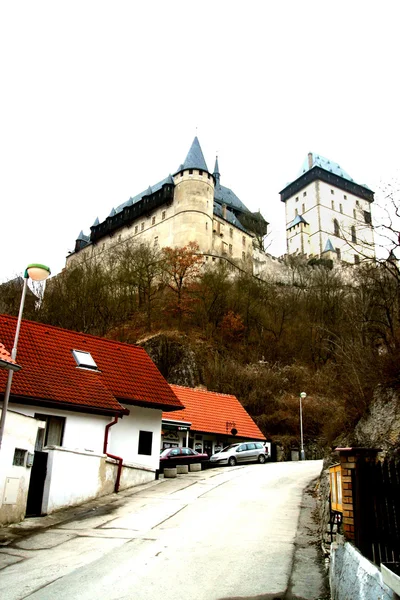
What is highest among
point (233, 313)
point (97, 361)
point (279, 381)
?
point (233, 313)

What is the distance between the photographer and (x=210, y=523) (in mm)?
12055

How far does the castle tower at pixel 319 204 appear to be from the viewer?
106 meters

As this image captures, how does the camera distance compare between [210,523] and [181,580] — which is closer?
[181,580]

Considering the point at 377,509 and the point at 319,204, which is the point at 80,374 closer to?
the point at 377,509

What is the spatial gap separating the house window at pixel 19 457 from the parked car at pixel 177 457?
41.3 feet

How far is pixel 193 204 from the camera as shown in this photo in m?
75.1

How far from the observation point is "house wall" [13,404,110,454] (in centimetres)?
1647

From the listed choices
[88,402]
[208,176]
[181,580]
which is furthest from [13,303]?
[208,176]

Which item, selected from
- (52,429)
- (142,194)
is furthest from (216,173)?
(52,429)

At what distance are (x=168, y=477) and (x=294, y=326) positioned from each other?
38.0 m

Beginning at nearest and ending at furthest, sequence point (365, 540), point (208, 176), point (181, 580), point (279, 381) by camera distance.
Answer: point (365, 540) < point (181, 580) < point (279, 381) < point (208, 176)

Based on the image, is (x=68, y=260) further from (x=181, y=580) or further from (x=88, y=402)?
(x=181, y=580)

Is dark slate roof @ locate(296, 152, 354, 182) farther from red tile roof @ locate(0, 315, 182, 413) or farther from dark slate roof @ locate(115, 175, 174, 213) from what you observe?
red tile roof @ locate(0, 315, 182, 413)

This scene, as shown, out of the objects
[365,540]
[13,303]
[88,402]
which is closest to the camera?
[365,540]
